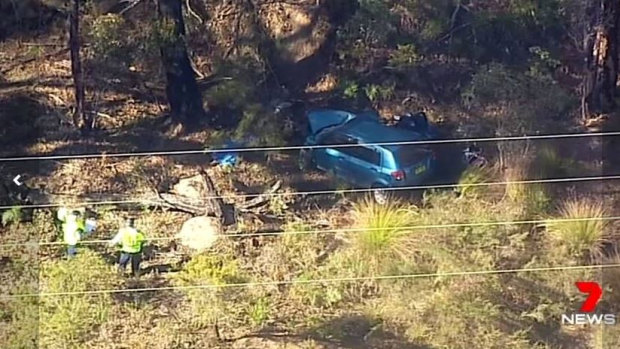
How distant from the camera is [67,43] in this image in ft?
7.58

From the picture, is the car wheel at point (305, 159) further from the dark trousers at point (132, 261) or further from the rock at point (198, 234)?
the dark trousers at point (132, 261)

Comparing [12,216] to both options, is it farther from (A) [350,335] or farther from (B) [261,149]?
(A) [350,335]

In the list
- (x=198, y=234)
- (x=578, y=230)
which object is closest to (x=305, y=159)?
(x=198, y=234)

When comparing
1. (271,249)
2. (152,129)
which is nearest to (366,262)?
(271,249)

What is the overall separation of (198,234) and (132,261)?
158 mm

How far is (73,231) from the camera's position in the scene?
7.59ft

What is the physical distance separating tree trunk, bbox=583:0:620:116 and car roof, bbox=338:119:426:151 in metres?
0.40

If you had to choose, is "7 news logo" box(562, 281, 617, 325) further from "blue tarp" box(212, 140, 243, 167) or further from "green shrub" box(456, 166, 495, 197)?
"blue tarp" box(212, 140, 243, 167)

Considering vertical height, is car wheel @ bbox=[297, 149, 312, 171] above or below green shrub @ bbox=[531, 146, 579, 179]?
above

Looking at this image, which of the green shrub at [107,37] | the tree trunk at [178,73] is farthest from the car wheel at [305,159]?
the green shrub at [107,37]

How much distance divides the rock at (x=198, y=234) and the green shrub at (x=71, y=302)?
0.19 m

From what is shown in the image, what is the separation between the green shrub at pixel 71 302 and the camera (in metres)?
2.30

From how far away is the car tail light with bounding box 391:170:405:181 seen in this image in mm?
2340

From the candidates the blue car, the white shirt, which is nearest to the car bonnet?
the blue car
